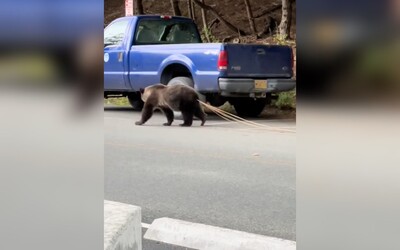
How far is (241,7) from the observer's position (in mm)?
24656

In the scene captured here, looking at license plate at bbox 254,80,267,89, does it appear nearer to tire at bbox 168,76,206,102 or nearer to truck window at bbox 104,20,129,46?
tire at bbox 168,76,206,102

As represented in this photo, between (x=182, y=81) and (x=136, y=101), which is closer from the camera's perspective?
(x=182, y=81)

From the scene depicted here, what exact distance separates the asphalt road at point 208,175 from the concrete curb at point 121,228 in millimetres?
1710

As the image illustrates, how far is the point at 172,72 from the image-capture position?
12.4 metres

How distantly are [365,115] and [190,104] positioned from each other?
9801 millimetres

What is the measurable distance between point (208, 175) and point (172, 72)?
5852mm

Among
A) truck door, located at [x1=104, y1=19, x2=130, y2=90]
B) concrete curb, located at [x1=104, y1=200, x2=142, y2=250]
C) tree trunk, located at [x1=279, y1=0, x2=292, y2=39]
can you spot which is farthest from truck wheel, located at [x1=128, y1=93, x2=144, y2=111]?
concrete curb, located at [x1=104, y1=200, x2=142, y2=250]

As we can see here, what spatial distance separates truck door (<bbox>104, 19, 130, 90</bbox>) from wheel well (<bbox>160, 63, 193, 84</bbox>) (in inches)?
37.9

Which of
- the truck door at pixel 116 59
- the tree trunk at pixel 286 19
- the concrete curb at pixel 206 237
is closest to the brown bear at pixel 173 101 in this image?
the truck door at pixel 116 59

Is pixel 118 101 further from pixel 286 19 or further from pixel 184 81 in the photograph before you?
pixel 286 19

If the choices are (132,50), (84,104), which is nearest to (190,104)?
(132,50)

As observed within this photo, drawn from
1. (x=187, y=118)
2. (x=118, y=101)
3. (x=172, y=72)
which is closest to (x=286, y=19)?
(x=118, y=101)

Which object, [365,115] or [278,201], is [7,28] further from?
[278,201]

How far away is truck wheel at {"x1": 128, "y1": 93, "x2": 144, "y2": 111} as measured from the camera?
13906 millimetres
